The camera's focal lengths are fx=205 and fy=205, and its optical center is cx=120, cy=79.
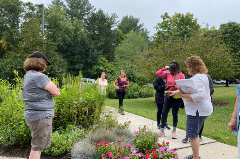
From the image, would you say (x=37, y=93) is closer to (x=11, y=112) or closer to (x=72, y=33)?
(x=11, y=112)

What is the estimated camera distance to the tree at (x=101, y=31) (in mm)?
42906

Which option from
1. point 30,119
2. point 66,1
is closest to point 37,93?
point 30,119

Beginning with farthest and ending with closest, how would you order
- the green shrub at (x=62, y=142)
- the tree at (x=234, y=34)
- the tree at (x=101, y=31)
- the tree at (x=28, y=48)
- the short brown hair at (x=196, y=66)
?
the tree at (x=101, y=31) → the tree at (x=234, y=34) → the tree at (x=28, y=48) → the green shrub at (x=62, y=142) → the short brown hair at (x=196, y=66)

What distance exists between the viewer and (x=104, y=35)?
1710 inches

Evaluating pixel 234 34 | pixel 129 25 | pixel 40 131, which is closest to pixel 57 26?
pixel 129 25

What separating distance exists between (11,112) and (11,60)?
412 inches

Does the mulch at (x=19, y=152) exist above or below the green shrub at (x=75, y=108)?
below

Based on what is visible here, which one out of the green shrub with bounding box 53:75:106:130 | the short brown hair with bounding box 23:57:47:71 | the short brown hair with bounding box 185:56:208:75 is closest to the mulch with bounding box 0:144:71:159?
the green shrub with bounding box 53:75:106:130

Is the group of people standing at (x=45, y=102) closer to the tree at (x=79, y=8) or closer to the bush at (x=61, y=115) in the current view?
the bush at (x=61, y=115)

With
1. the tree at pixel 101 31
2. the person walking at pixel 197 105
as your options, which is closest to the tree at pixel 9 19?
the tree at pixel 101 31

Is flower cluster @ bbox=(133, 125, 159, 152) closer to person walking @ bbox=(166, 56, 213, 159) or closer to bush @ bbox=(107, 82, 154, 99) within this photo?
person walking @ bbox=(166, 56, 213, 159)

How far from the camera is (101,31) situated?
43.2 m

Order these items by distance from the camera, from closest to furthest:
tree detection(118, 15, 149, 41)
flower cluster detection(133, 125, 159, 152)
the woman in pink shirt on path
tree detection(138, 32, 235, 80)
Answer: flower cluster detection(133, 125, 159, 152)
the woman in pink shirt on path
tree detection(138, 32, 235, 80)
tree detection(118, 15, 149, 41)

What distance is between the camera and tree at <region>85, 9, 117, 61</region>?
42906mm
